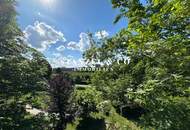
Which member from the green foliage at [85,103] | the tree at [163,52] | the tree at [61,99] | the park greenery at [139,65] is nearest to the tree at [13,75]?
the park greenery at [139,65]

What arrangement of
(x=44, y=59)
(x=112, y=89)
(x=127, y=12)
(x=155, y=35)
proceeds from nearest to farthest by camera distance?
(x=155, y=35) < (x=127, y=12) < (x=44, y=59) < (x=112, y=89)

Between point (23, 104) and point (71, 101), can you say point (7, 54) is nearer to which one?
point (23, 104)

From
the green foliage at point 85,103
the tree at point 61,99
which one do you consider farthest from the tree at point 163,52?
the green foliage at point 85,103

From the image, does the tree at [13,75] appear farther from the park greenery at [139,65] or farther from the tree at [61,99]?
the tree at [61,99]

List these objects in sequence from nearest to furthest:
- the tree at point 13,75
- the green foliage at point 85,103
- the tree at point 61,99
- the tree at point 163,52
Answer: the tree at point 163,52 < the tree at point 13,75 < the tree at point 61,99 < the green foliage at point 85,103

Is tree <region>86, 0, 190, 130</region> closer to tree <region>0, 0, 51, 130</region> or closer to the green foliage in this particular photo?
tree <region>0, 0, 51, 130</region>

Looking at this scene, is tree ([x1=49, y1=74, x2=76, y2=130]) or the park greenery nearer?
the park greenery

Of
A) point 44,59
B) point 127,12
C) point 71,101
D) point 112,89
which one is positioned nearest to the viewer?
point 127,12

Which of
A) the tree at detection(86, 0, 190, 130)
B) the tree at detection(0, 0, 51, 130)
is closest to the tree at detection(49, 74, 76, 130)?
the tree at detection(0, 0, 51, 130)

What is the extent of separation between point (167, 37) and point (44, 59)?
500 cm

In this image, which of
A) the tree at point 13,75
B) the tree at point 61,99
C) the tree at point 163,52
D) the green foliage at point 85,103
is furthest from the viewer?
the green foliage at point 85,103

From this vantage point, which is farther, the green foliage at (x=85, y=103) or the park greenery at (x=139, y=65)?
the green foliage at (x=85, y=103)

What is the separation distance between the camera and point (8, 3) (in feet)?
24.6

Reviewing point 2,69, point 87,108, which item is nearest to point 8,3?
point 2,69
